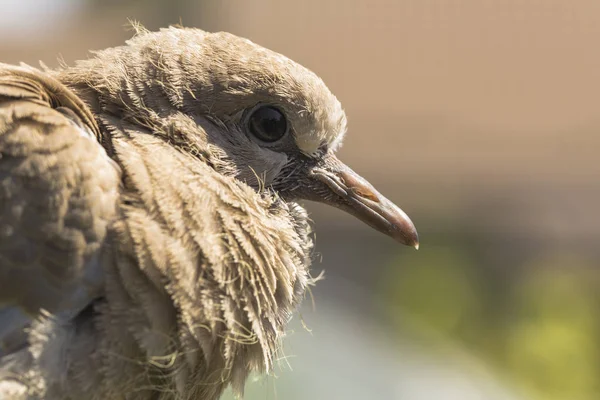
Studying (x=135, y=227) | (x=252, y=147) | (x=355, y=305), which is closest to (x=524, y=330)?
(x=355, y=305)

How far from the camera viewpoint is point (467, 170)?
931 cm

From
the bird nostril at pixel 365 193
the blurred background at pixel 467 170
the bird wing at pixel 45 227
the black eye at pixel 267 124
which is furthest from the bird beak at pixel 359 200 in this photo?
the blurred background at pixel 467 170

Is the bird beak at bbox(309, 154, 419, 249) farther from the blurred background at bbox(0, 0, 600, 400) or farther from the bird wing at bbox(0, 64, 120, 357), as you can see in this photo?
the blurred background at bbox(0, 0, 600, 400)

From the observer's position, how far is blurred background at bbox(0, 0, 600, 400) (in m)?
7.01

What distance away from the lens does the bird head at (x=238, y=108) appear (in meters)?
2.00

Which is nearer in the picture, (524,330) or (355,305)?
(355,305)

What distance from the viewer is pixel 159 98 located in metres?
2.01

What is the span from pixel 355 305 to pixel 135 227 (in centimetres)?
407

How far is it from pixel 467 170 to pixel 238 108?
755 centimetres

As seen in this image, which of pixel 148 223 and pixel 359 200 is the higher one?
pixel 359 200

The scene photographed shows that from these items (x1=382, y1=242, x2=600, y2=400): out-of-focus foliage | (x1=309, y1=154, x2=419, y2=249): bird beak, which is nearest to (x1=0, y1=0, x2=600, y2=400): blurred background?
(x1=382, y1=242, x2=600, y2=400): out-of-focus foliage

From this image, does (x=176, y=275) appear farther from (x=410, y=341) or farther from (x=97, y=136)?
(x=410, y=341)

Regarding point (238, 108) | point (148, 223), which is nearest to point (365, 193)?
point (238, 108)

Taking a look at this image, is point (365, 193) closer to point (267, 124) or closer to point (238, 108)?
point (267, 124)
